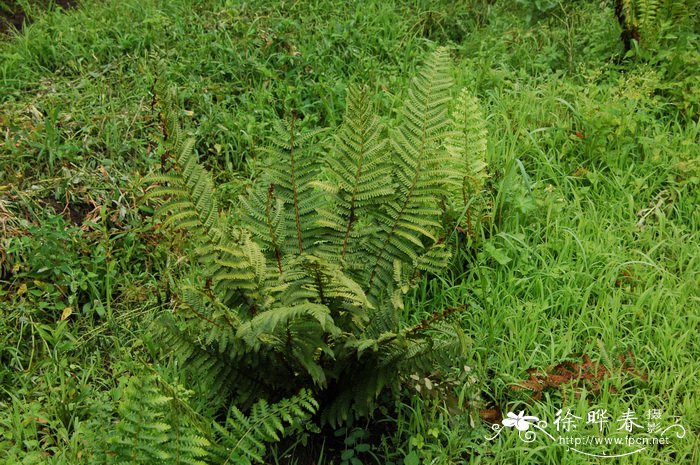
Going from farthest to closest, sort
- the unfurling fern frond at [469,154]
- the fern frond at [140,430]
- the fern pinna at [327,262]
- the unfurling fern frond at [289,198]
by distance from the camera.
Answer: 1. the unfurling fern frond at [469,154]
2. the unfurling fern frond at [289,198]
3. the fern pinna at [327,262]
4. the fern frond at [140,430]

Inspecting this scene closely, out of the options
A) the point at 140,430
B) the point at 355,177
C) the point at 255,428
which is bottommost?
the point at 255,428

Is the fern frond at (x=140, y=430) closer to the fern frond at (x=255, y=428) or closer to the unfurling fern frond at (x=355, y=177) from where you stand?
the fern frond at (x=255, y=428)

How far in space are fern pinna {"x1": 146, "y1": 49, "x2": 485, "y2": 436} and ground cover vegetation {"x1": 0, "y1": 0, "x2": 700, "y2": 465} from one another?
0.01m

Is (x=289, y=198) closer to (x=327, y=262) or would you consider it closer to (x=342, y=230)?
(x=342, y=230)

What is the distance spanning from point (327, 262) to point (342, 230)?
0.39 meters

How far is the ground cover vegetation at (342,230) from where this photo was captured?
278 centimetres

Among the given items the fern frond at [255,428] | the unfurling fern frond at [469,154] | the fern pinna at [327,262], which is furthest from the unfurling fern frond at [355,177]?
the unfurling fern frond at [469,154]

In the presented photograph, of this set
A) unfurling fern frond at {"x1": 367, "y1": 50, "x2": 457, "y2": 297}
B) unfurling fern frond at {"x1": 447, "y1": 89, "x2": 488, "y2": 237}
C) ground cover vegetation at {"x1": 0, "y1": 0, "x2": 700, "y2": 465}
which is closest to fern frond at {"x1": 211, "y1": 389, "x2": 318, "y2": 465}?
ground cover vegetation at {"x1": 0, "y1": 0, "x2": 700, "y2": 465}

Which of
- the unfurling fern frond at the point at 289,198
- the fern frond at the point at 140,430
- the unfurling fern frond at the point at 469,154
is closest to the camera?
the fern frond at the point at 140,430

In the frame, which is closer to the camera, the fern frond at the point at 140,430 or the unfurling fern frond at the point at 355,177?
the fern frond at the point at 140,430

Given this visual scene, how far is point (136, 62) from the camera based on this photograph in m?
4.89

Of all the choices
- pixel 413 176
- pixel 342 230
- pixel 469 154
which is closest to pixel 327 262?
pixel 342 230

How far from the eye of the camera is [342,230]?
297cm

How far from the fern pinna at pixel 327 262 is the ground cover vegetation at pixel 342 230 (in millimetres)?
12
